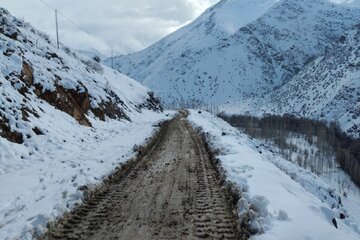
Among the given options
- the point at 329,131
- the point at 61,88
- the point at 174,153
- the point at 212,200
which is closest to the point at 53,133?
the point at 174,153

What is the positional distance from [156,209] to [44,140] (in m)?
11.0

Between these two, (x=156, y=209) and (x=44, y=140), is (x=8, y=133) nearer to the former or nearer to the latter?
(x=44, y=140)

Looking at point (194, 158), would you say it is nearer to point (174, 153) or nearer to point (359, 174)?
point (174, 153)

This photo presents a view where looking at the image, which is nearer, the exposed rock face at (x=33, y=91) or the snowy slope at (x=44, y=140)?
the snowy slope at (x=44, y=140)

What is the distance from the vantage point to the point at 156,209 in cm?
1052

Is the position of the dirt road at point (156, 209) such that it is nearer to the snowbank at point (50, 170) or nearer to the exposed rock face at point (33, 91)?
the snowbank at point (50, 170)

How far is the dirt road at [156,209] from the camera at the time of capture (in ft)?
28.6

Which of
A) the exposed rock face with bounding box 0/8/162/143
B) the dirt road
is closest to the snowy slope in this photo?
the exposed rock face with bounding box 0/8/162/143

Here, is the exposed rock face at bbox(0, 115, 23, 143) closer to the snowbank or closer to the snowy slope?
Answer: the snowy slope

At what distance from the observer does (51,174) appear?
14500 millimetres

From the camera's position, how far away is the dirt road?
343 inches

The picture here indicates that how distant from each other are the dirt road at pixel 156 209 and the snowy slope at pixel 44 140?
655mm

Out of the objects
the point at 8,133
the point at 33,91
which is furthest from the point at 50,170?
Result: the point at 33,91

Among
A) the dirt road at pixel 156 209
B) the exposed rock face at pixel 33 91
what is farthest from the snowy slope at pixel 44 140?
the dirt road at pixel 156 209
